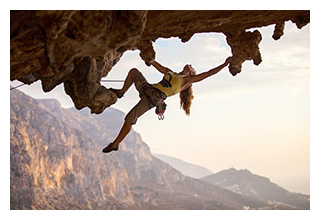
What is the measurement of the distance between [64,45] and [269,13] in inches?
136

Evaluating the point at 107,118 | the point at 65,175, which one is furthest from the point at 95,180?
the point at 107,118

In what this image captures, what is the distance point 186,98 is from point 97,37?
3348 millimetres

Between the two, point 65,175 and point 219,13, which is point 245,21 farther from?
point 65,175

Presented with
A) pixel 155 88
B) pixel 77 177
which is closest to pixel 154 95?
pixel 155 88

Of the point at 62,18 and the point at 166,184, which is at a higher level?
the point at 62,18

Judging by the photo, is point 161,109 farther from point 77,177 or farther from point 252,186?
point 252,186

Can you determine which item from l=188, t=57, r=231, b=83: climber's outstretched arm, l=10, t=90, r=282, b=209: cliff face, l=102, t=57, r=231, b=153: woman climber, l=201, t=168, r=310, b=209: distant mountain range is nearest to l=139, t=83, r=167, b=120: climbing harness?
l=102, t=57, r=231, b=153: woman climber

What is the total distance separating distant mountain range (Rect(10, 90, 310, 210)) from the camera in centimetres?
3675

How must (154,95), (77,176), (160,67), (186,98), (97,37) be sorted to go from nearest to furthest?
(97,37) < (154,95) < (160,67) < (186,98) < (77,176)

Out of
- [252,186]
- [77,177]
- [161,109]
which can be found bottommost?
[252,186]

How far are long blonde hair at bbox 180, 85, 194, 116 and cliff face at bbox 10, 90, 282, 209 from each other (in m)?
29.2

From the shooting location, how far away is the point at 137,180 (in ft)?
236

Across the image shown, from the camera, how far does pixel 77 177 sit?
4706 cm

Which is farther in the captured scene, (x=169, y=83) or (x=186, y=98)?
(x=186, y=98)
